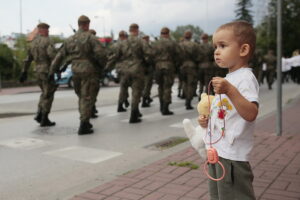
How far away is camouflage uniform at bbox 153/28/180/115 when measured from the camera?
10.3 metres

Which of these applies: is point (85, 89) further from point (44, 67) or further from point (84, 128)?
point (44, 67)

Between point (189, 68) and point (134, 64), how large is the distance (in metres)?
3.15

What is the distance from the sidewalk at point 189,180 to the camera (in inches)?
147

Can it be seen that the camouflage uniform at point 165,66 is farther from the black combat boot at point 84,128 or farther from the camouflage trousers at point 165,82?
the black combat boot at point 84,128

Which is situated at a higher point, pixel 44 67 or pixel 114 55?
pixel 114 55

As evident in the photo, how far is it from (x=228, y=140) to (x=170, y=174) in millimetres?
2260

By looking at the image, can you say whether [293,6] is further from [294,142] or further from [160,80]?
[294,142]

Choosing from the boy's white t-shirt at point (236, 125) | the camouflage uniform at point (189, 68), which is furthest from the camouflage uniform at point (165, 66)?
the boy's white t-shirt at point (236, 125)

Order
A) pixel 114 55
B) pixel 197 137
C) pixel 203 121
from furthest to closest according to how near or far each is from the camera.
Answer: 1. pixel 114 55
2. pixel 197 137
3. pixel 203 121

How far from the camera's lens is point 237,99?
2090 millimetres

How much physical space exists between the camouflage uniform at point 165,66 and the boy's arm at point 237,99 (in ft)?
26.7

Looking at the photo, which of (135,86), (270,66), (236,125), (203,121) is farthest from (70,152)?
(270,66)

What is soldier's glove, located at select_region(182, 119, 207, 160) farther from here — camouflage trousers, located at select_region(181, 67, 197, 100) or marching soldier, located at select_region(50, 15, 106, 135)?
camouflage trousers, located at select_region(181, 67, 197, 100)

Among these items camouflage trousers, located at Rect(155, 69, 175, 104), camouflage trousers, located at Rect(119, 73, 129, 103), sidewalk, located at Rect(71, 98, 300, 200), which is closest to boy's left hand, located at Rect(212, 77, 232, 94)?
sidewalk, located at Rect(71, 98, 300, 200)
